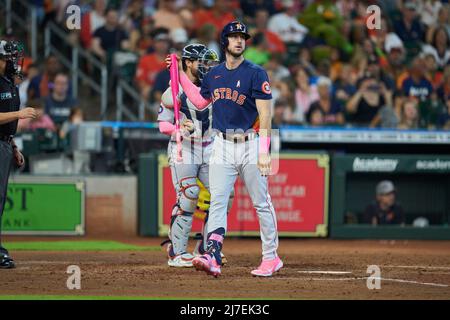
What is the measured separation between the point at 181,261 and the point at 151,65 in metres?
7.24

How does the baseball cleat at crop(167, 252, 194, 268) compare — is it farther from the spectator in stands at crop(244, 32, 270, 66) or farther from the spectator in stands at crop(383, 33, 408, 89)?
the spectator in stands at crop(383, 33, 408, 89)

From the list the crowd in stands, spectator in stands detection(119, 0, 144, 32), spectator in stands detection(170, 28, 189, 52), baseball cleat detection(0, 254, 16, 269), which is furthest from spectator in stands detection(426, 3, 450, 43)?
baseball cleat detection(0, 254, 16, 269)

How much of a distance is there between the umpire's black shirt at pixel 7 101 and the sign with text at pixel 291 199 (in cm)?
479

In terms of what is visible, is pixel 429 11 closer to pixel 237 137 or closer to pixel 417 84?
pixel 417 84

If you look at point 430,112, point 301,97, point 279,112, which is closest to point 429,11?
point 430,112

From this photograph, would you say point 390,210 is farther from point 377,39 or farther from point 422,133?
point 377,39

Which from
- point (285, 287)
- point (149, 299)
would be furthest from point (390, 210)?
point (149, 299)

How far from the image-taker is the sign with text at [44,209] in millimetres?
14320

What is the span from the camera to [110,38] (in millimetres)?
17172

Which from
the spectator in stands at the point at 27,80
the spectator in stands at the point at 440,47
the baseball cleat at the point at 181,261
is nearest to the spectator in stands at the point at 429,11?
the spectator in stands at the point at 440,47

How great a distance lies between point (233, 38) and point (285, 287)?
2.30 metres

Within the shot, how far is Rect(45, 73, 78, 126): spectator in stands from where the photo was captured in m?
15.5

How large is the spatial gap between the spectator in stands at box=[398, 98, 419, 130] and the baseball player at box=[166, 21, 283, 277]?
7.37 meters

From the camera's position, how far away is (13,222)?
14.3 meters
